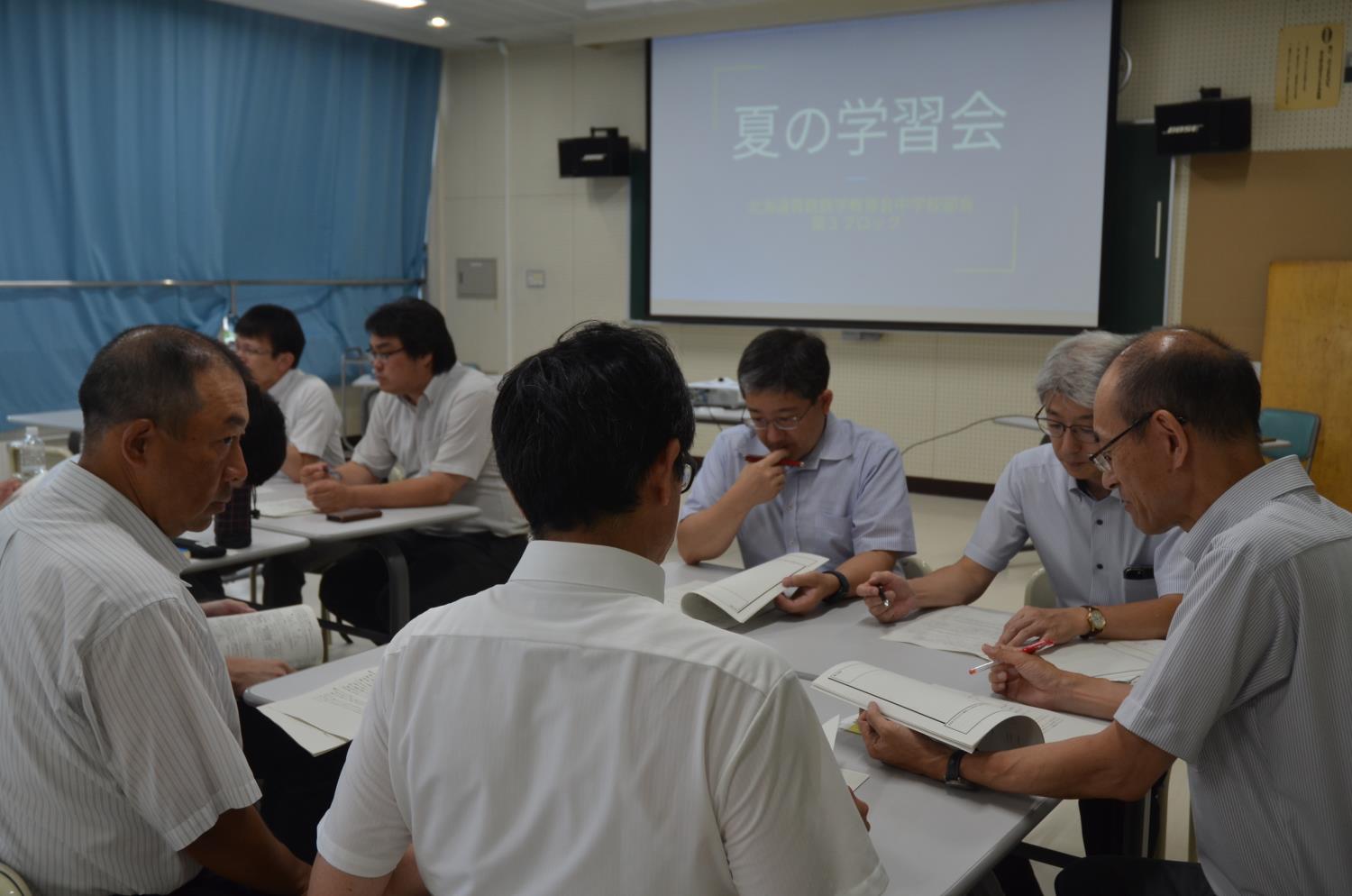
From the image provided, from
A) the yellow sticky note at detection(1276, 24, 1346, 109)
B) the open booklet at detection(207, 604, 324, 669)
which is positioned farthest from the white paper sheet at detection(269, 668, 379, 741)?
the yellow sticky note at detection(1276, 24, 1346, 109)

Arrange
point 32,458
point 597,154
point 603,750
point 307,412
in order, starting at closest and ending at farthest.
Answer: point 603,750 < point 307,412 < point 32,458 < point 597,154

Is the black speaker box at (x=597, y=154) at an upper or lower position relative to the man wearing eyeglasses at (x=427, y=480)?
upper

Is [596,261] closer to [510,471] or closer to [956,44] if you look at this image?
[956,44]

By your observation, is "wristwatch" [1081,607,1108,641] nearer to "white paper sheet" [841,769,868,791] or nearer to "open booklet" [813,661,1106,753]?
"open booklet" [813,661,1106,753]

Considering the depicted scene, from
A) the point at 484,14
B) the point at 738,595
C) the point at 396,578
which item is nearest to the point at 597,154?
the point at 484,14

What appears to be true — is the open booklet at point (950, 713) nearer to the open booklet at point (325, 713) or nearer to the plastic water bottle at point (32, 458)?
the open booklet at point (325, 713)

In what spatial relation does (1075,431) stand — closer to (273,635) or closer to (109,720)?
(273,635)

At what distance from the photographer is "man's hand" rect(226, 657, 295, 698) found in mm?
2053

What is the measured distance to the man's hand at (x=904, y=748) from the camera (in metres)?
1.60

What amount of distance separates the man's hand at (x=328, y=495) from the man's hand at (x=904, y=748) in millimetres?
2294

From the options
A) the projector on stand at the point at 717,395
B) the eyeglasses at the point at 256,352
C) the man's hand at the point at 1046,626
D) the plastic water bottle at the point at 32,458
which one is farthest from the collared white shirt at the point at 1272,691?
the projector on stand at the point at 717,395

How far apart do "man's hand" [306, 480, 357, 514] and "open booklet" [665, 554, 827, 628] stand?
143cm

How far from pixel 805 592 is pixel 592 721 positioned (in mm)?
1461

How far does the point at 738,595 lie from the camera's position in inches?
92.9
